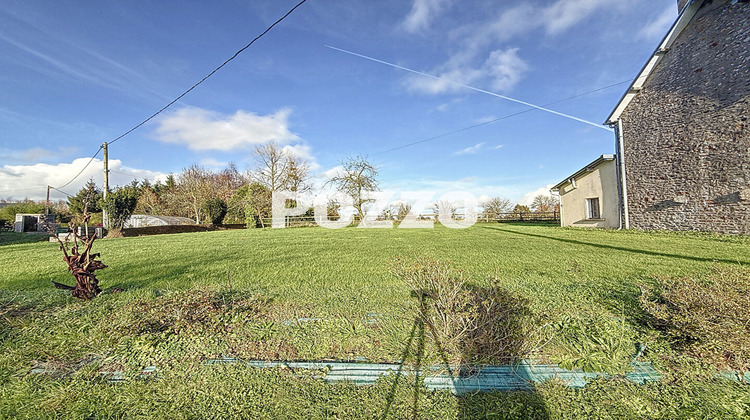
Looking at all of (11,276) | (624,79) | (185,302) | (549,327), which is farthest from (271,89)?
(624,79)

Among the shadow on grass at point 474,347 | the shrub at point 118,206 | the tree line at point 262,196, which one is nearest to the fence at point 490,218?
the tree line at point 262,196

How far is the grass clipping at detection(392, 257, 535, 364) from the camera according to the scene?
7.08ft

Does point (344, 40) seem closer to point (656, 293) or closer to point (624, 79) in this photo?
point (656, 293)

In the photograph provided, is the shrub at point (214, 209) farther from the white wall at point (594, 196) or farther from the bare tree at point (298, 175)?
the white wall at point (594, 196)

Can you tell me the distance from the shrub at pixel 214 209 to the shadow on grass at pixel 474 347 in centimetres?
2395

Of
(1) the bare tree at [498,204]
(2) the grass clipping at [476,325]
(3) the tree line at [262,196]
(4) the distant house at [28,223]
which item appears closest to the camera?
(2) the grass clipping at [476,325]

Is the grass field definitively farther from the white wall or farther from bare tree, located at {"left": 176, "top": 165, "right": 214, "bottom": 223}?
bare tree, located at {"left": 176, "top": 165, "right": 214, "bottom": 223}

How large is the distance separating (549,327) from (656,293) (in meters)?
1.59

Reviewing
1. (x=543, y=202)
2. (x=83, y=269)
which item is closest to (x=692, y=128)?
(x=83, y=269)

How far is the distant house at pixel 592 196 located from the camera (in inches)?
512

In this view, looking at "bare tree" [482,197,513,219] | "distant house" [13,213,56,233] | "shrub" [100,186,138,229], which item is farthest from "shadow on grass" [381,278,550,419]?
"bare tree" [482,197,513,219]

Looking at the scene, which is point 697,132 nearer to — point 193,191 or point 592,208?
point 592,208

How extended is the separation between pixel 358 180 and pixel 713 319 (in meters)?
24.3

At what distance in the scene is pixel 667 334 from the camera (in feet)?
7.54
